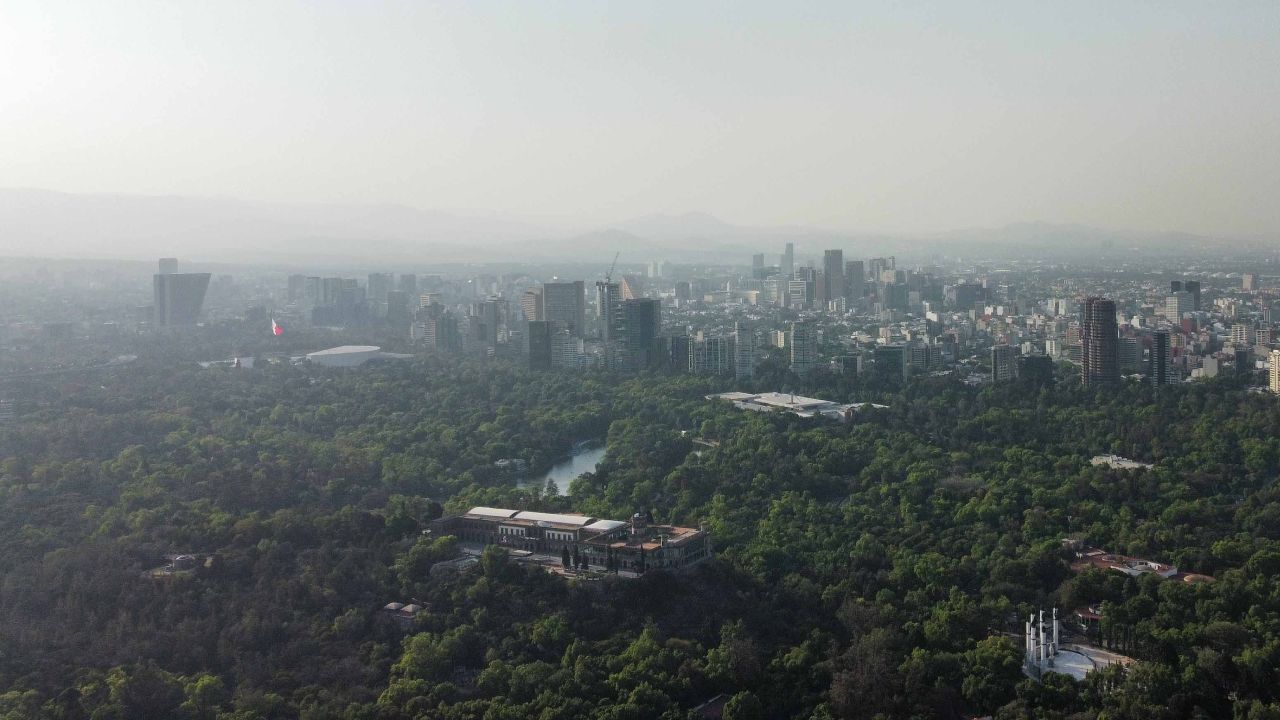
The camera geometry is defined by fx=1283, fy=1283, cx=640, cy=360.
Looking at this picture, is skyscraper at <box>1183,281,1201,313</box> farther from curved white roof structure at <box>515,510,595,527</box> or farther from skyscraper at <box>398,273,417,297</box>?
curved white roof structure at <box>515,510,595,527</box>

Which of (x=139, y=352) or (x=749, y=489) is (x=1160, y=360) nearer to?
(x=749, y=489)

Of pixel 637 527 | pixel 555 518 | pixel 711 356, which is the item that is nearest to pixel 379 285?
pixel 711 356

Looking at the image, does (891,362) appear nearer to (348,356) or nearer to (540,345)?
(540,345)

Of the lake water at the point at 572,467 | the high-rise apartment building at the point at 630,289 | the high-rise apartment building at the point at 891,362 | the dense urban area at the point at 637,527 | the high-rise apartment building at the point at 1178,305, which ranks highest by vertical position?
the high-rise apartment building at the point at 630,289

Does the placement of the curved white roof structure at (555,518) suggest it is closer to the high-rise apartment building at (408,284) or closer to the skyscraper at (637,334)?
the skyscraper at (637,334)

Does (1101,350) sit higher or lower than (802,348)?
higher

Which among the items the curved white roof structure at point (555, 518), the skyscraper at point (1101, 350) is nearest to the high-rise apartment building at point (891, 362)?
the skyscraper at point (1101, 350)
